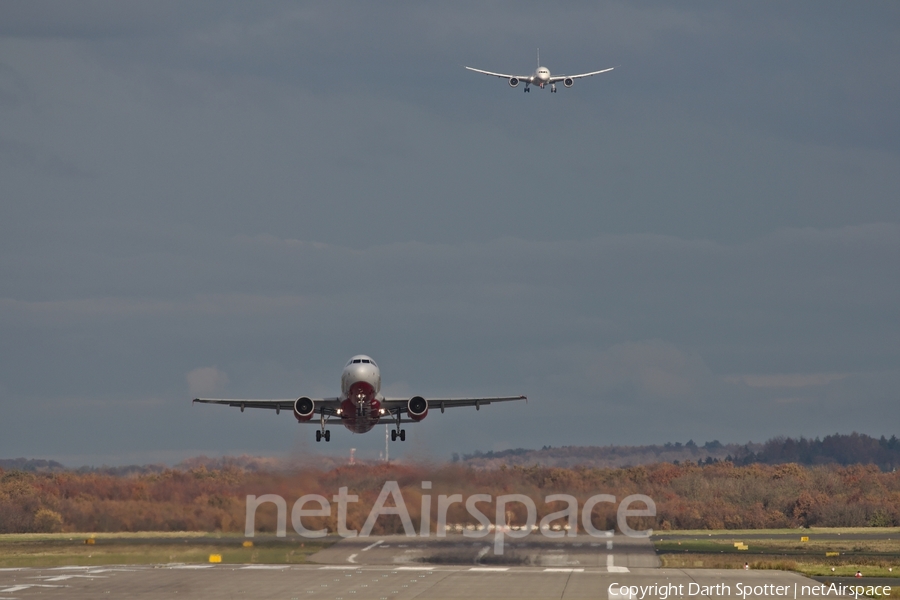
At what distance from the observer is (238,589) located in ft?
181

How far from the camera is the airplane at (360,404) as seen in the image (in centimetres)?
7181

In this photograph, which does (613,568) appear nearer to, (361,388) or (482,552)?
(482,552)

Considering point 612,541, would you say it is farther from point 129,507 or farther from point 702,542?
point 129,507

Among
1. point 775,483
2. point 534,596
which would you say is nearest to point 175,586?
point 534,596

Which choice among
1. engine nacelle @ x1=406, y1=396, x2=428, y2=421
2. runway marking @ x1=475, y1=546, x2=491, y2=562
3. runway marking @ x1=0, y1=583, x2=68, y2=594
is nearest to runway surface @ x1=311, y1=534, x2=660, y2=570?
runway marking @ x1=475, y1=546, x2=491, y2=562

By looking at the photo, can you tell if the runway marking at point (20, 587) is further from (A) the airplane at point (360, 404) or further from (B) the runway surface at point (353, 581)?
(A) the airplane at point (360, 404)

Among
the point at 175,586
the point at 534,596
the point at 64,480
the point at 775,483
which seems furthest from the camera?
the point at 775,483

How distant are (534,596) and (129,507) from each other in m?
37.1

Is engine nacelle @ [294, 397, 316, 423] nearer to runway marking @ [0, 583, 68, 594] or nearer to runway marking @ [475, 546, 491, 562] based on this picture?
runway marking @ [475, 546, 491, 562]

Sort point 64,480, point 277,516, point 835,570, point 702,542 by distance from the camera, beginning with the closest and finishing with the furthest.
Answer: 1. point 835,570
2. point 277,516
3. point 702,542
4. point 64,480

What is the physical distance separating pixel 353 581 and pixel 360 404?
16.8 meters

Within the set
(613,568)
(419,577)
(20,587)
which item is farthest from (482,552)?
(20,587)

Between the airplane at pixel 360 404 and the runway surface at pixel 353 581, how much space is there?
11253mm

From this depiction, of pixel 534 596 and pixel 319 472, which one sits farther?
pixel 319 472
